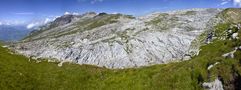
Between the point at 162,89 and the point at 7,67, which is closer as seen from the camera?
the point at 162,89

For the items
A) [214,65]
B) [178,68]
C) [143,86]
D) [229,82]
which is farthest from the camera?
[178,68]

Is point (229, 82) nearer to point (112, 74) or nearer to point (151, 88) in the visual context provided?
point (151, 88)

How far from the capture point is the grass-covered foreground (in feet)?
160

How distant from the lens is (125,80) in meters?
58.5

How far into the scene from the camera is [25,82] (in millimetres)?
52781

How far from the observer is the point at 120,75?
62.0 m

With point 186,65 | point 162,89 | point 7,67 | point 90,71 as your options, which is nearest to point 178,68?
point 186,65

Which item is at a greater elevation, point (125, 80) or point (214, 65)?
point (214, 65)

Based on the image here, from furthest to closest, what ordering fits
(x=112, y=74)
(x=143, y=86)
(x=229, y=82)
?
(x=112, y=74) → (x=143, y=86) → (x=229, y=82)

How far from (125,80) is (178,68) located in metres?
10.6

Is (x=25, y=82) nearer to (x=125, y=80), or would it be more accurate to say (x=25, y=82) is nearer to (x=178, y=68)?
(x=125, y=80)

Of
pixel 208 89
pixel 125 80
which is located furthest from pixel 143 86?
pixel 208 89

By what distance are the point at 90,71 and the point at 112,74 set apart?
5047 mm

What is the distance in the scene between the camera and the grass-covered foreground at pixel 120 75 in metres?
48.6
